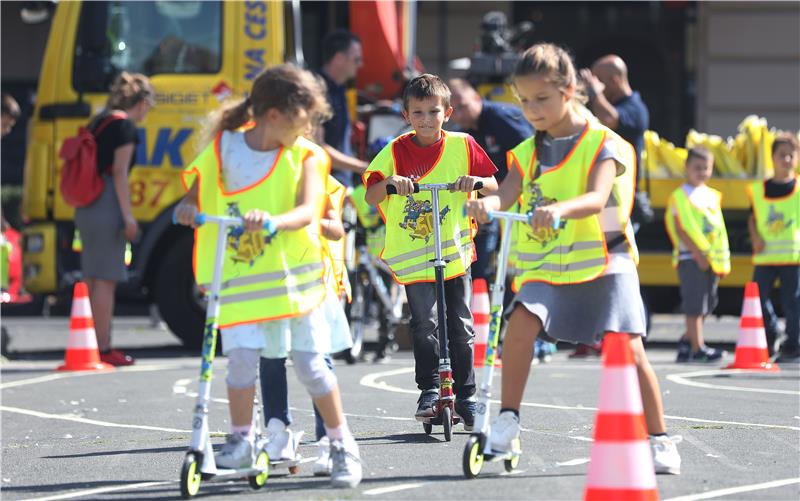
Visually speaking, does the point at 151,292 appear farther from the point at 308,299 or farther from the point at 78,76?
the point at 308,299

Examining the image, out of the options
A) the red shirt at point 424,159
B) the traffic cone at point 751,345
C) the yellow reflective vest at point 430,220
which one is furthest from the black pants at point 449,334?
the traffic cone at point 751,345

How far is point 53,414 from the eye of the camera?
8.68 m

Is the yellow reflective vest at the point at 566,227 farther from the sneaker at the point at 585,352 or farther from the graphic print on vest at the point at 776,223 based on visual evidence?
the graphic print on vest at the point at 776,223

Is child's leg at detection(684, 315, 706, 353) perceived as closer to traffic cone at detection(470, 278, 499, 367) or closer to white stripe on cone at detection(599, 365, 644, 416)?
traffic cone at detection(470, 278, 499, 367)

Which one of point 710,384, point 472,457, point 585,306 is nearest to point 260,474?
point 472,457

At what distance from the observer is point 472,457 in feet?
19.1

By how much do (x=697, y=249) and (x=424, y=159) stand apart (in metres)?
4.81

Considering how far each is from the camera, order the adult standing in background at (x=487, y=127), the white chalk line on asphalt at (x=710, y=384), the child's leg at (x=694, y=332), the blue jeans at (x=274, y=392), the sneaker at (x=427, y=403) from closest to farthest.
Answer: the blue jeans at (x=274, y=392) < the sneaker at (x=427, y=403) < the white chalk line on asphalt at (x=710, y=384) < the adult standing in background at (x=487, y=127) < the child's leg at (x=694, y=332)

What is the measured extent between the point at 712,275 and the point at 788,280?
63 centimetres

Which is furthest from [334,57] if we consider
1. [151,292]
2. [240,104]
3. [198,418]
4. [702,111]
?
[702,111]

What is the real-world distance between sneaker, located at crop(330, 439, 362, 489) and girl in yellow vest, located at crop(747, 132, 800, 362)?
668 cm

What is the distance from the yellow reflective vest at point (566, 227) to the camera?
5.97 m

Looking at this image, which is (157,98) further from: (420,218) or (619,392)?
(619,392)

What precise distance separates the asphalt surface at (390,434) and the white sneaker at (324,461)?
0.05 metres
